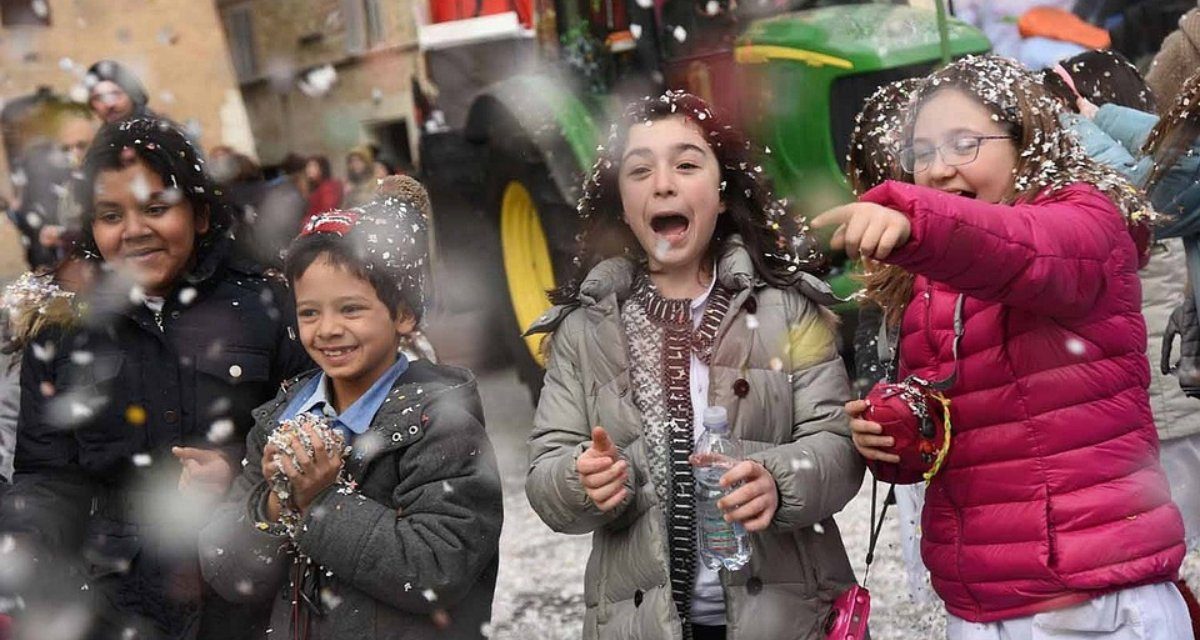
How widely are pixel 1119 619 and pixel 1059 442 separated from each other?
32 cm

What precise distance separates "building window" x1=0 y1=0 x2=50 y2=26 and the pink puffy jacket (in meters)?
16.7

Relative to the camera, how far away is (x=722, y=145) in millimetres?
2988

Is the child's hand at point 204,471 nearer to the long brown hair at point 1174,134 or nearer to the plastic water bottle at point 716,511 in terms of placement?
the plastic water bottle at point 716,511

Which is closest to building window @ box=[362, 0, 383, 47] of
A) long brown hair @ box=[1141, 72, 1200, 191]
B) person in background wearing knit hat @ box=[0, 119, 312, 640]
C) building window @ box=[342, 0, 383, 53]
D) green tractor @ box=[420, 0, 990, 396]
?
building window @ box=[342, 0, 383, 53]

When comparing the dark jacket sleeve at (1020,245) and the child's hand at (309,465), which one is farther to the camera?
the child's hand at (309,465)

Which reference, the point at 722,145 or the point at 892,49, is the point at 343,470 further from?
the point at 892,49

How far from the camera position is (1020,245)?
7.73ft

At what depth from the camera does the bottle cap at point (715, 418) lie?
267 cm

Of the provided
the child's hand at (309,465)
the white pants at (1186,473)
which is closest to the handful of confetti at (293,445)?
the child's hand at (309,465)

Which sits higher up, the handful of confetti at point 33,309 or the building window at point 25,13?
the handful of confetti at point 33,309

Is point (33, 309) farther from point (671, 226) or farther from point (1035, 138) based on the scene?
point (1035, 138)

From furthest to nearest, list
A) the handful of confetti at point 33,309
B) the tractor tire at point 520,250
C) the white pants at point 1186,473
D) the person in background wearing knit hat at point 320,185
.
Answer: the person in background wearing knit hat at point 320,185 < the tractor tire at point 520,250 < the white pants at point 1186,473 < the handful of confetti at point 33,309

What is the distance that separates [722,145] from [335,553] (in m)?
1.09

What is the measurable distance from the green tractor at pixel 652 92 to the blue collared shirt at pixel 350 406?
3683 millimetres
